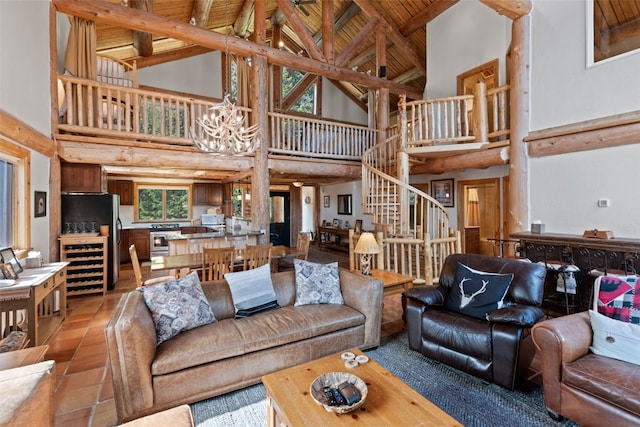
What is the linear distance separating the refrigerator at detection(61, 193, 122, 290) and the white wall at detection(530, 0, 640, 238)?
22.7 feet

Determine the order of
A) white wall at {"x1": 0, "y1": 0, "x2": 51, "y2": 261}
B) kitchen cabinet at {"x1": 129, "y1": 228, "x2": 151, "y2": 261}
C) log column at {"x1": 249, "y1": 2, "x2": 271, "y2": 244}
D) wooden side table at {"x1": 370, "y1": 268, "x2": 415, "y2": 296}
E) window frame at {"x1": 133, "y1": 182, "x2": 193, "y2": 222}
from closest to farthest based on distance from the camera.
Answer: white wall at {"x1": 0, "y1": 0, "x2": 51, "y2": 261} < wooden side table at {"x1": 370, "y1": 268, "x2": 415, "y2": 296} < log column at {"x1": 249, "y1": 2, "x2": 271, "y2": 244} < kitchen cabinet at {"x1": 129, "y1": 228, "x2": 151, "y2": 261} < window frame at {"x1": 133, "y1": 182, "x2": 193, "y2": 222}

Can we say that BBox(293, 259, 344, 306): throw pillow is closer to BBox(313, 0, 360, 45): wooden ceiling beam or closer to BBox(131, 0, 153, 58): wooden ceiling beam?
BBox(131, 0, 153, 58): wooden ceiling beam

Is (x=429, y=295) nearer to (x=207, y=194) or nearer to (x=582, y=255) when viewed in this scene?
(x=582, y=255)

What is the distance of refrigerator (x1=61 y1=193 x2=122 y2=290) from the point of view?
4.86m

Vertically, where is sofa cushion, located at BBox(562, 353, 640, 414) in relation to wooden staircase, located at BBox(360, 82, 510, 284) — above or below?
below

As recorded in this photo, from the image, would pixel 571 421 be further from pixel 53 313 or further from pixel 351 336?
pixel 53 313

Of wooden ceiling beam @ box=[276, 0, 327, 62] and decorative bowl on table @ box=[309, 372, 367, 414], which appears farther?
wooden ceiling beam @ box=[276, 0, 327, 62]

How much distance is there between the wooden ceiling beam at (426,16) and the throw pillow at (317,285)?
6.64 metres

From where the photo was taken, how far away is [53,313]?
3.95 metres

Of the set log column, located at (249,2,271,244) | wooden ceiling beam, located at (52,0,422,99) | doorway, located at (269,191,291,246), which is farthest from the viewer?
doorway, located at (269,191,291,246)

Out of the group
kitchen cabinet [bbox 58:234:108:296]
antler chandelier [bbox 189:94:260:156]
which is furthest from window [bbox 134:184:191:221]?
antler chandelier [bbox 189:94:260:156]

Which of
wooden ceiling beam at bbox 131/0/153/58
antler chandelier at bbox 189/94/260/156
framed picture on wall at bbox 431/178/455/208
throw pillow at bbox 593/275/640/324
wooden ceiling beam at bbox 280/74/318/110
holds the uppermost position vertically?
wooden ceiling beam at bbox 280/74/318/110

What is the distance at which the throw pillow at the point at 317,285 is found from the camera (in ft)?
9.98

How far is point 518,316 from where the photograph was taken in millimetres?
2234
